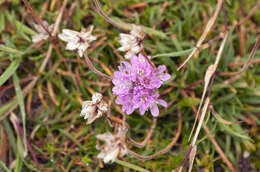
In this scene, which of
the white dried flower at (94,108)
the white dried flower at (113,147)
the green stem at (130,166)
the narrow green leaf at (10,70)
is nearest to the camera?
the white dried flower at (113,147)

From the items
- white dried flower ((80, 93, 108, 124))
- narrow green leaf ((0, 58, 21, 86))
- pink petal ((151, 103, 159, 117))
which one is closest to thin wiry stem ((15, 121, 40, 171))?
narrow green leaf ((0, 58, 21, 86))

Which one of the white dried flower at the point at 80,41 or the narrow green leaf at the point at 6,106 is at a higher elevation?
the white dried flower at the point at 80,41

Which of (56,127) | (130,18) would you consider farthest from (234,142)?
(56,127)

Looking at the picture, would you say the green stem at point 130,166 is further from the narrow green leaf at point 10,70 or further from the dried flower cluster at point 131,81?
the narrow green leaf at point 10,70

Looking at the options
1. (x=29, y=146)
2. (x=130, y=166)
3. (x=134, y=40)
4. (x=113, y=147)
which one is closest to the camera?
(x=113, y=147)

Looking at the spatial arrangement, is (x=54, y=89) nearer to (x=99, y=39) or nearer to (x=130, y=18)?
(x=99, y=39)

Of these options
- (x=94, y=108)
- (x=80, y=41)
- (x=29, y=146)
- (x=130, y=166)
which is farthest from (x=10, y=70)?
(x=130, y=166)

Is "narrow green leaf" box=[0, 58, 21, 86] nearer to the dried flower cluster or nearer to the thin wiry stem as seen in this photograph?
the thin wiry stem

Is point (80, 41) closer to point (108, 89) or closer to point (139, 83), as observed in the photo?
point (139, 83)

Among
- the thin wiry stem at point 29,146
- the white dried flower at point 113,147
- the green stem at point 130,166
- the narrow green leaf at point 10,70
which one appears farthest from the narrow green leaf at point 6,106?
the white dried flower at point 113,147
